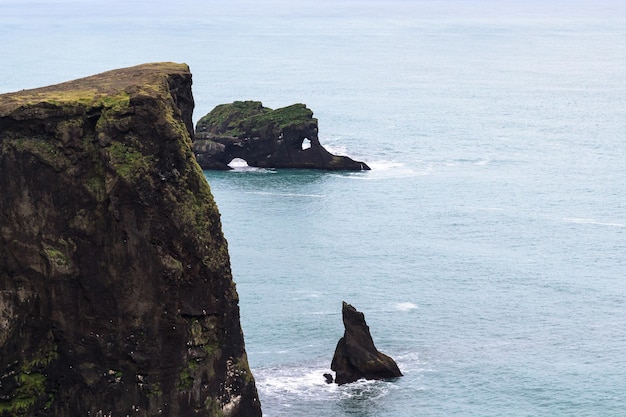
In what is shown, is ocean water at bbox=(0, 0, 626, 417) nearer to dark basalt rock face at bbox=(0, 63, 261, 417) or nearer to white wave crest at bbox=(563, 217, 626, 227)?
white wave crest at bbox=(563, 217, 626, 227)

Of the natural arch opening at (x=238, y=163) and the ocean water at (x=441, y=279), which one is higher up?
the ocean water at (x=441, y=279)

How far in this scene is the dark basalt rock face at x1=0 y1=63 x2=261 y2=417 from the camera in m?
67.4

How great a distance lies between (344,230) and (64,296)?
83229 mm

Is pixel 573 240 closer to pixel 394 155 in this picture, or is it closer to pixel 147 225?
pixel 394 155

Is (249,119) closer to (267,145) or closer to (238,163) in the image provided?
(267,145)

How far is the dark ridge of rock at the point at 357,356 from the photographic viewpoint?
96.9 meters

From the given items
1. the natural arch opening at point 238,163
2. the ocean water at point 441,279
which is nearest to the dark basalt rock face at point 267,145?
the natural arch opening at point 238,163

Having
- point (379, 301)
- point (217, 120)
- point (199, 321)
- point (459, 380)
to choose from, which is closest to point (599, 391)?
point (459, 380)

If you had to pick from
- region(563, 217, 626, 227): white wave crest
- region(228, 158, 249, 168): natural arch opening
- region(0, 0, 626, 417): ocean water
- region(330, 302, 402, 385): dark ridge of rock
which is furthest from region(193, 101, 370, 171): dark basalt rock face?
region(330, 302, 402, 385): dark ridge of rock

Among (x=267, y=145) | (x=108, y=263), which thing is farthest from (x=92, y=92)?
(x=267, y=145)

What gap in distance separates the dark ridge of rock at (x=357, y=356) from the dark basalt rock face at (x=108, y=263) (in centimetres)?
2778

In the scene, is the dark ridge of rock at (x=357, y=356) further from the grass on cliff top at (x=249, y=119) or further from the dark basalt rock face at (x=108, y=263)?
the grass on cliff top at (x=249, y=119)

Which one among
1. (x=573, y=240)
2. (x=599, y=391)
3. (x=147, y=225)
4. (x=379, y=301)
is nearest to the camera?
(x=147, y=225)

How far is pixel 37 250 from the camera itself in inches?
2677
